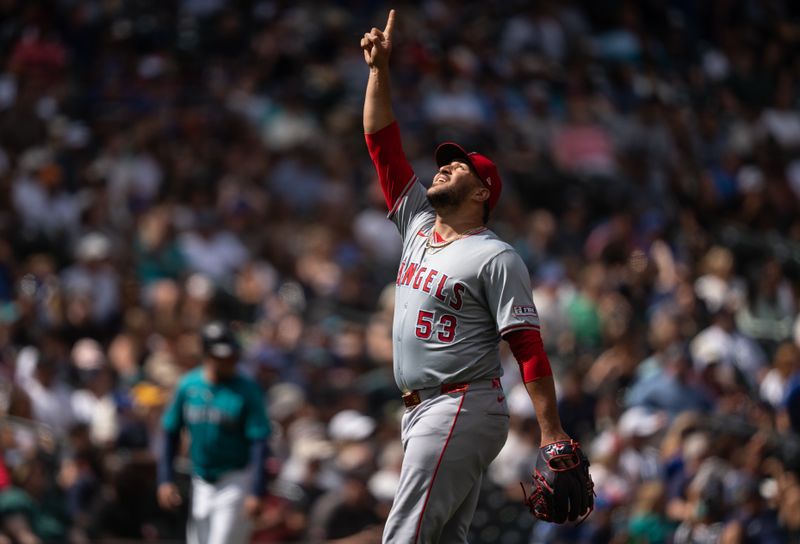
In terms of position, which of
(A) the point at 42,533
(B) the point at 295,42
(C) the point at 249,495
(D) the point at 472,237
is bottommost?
(A) the point at 42,533

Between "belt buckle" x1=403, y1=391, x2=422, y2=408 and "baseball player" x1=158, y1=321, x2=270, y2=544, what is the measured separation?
2375 mm

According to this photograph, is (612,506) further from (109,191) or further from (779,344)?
(109,191)

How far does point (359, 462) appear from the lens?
1081cm

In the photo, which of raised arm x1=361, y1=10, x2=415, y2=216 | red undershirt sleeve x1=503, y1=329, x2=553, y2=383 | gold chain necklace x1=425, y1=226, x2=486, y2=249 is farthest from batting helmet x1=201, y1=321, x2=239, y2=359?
red undershirt sleeve x1=503, y1=329, x2=553, y2=383

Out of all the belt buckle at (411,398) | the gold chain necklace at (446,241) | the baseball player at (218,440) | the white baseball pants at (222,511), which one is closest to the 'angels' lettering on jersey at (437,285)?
the gold chain necklace at (446,241)

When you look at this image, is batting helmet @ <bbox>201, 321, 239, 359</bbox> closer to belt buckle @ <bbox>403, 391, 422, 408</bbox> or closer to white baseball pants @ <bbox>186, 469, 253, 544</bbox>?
white baseball pants @ <bbox>186, 469, 253, 544</bbox>

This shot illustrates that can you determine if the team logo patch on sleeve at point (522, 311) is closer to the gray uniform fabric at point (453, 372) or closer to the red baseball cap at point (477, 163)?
the gray uniform fabric at point (453, 372)

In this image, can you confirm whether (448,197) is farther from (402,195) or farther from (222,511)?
(222,511)

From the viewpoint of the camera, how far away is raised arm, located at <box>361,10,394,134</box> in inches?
241

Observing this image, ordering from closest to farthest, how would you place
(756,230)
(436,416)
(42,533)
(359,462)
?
(436,416) → (42,533) → (359,462) → (756,230)

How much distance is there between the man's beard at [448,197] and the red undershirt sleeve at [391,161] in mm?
344

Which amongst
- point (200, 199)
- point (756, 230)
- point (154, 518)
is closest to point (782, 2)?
point (756, 230)

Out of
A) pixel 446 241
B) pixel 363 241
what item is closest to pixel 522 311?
pixel 446 241

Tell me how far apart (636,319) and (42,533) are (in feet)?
21.4
